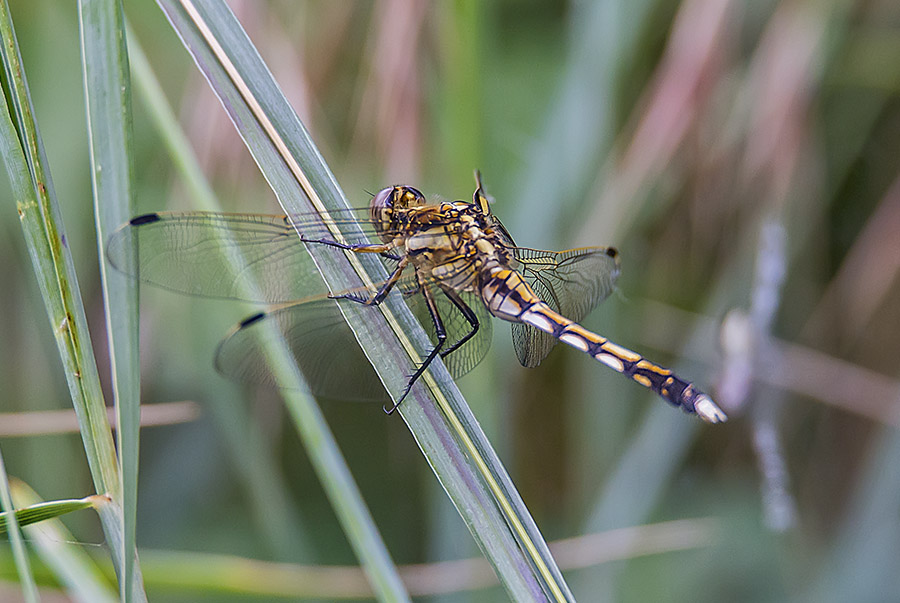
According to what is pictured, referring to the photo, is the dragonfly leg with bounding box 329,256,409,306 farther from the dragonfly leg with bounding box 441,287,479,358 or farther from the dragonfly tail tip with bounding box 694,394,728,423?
the dragonfly tail tip with bounding box 694,394,728,423

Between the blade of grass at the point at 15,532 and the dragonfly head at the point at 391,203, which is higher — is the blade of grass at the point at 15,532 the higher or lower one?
the lower one

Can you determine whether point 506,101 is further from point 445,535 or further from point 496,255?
point 445,535

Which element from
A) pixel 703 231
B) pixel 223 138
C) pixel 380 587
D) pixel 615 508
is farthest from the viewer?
pixel 703 231

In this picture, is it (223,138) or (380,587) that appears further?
(223,138)

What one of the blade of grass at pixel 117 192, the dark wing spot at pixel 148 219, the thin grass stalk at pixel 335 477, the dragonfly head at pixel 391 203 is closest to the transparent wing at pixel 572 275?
the dragonfly head at pixel 391 203

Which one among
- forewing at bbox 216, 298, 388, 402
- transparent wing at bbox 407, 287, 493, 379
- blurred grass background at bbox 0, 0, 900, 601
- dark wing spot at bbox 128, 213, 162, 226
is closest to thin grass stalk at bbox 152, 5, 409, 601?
forewing at bbox 216, 298, 388, 402

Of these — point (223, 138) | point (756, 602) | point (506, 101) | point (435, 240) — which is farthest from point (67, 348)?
point (756, 602)

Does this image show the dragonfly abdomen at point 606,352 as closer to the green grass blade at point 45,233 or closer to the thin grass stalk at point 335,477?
the thin grass stalk at point 335,477
